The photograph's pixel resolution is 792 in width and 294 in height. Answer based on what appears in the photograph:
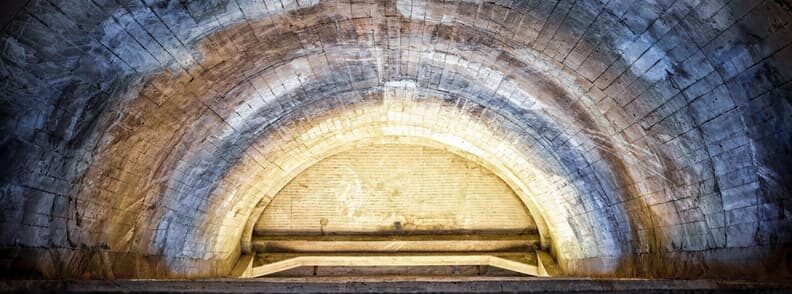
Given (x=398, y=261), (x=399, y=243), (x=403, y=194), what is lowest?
(x=398, y=261)

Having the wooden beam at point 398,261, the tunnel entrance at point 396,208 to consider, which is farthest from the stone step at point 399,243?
the wooden beam at point 398,261

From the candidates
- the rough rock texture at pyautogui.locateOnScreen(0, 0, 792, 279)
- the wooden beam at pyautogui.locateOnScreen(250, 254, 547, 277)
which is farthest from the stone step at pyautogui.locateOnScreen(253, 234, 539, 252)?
the rough rock texture at pyautogui.locateOnScreen(0, 0, 792, 279)

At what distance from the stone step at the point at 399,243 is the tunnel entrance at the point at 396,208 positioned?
21 mm

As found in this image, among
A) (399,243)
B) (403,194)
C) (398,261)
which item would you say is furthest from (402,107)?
(398,261)

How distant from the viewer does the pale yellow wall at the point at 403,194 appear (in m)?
12.6

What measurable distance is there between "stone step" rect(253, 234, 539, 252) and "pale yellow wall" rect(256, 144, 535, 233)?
277 mm

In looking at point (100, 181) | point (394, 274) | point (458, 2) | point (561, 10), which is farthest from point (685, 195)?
point (394, 274)

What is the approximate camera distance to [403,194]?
41.6 ft

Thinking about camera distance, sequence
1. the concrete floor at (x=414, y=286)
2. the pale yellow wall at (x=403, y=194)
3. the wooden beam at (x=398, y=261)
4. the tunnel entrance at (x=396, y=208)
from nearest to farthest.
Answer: the concrete floor at (x=414, y=286) < the wooden beam at (x=398, y=261) < the tunnel entrance at (x=396, y=208) < the pale yellow wall at (x=403, y=194)

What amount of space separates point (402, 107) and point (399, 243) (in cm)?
396

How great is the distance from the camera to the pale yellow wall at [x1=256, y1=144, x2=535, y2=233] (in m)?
12.6

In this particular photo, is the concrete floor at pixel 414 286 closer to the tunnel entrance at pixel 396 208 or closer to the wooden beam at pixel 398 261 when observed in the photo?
the wooden beam at pixel 398 261

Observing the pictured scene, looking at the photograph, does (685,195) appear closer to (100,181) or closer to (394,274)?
(100,181)

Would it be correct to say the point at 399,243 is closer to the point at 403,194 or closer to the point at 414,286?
the point at 403,194
